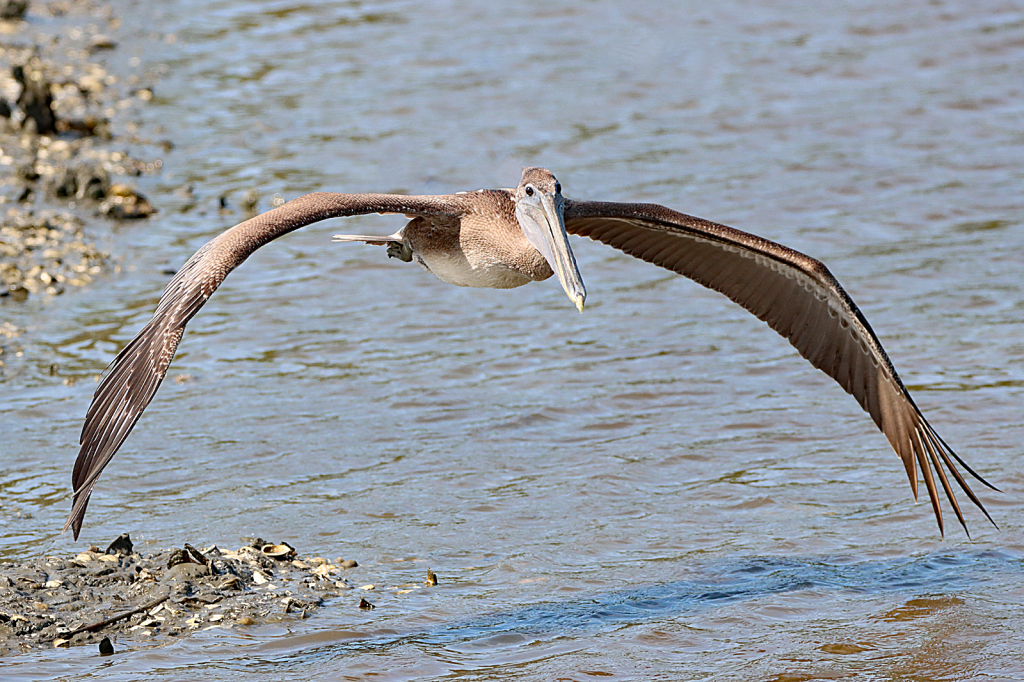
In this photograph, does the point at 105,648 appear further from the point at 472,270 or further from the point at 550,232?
the point at 550,232

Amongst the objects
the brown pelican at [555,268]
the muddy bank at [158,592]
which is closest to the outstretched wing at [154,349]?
the brown pelican at [555,268]

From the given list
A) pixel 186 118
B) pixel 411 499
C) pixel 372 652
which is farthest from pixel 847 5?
pixel 372 652

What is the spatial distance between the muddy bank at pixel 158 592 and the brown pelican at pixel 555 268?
33.0 inches

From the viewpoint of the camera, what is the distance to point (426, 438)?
27.1 feet

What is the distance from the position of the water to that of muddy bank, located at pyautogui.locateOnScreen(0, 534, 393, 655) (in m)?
0.14

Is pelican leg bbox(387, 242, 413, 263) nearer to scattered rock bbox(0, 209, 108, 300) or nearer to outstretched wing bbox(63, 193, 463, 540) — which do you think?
outstretched wing bbox(63, 193, 463, 540)

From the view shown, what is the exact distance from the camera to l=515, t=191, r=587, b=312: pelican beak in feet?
19.6

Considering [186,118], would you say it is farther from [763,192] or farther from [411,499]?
[411,499]

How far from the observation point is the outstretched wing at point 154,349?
5.30 metres

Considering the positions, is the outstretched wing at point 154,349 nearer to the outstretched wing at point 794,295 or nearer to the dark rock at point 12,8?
the outstretched wing at point 794,295

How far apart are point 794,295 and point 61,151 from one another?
758 cm

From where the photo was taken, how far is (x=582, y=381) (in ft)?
29.7

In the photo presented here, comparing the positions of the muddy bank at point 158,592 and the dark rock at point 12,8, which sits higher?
the dark rock at point 12,8

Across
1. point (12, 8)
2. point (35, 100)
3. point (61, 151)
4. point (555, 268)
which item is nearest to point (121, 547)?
point (555, 268)
